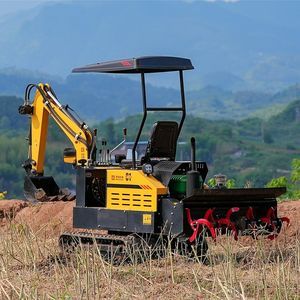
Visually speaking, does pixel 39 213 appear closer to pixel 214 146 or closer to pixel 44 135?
pixel 44 135

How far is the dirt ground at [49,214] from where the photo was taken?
15876 millimetres

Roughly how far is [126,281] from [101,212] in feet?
8.86

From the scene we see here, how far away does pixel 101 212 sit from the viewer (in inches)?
515

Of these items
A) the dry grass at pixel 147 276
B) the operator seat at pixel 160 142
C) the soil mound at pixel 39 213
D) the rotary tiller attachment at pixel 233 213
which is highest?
the operator seat at pixel 160 142

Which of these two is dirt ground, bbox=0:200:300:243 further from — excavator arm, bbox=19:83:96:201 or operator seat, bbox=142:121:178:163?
operator seat, bbox=142:121:178:163

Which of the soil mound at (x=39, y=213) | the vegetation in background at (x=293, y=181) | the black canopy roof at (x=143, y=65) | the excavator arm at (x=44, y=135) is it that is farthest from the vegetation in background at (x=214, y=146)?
the black canopy roof at (x=143, y=65)

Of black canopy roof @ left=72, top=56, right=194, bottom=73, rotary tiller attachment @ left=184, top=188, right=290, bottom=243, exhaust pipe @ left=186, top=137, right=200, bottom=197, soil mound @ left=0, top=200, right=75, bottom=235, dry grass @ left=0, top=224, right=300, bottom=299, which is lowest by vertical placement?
dry grass @ left=0, top=224, right=300, bottom=299

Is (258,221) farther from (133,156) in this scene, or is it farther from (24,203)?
(24,203)

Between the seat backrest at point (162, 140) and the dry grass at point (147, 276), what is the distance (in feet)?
4.28

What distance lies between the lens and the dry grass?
9.38 m

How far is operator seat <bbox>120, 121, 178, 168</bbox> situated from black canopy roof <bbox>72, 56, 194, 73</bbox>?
2.11 feet

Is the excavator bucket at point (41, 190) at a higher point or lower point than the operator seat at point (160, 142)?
lower

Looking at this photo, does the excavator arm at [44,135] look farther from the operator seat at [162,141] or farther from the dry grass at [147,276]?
the dry grass at [147,276]

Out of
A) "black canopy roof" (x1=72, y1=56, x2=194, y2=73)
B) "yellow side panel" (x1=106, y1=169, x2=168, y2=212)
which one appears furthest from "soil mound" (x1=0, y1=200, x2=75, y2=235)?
"black canopy roof" (x1=72, y1=56, x2=194, y2=73)
